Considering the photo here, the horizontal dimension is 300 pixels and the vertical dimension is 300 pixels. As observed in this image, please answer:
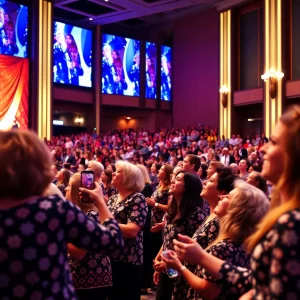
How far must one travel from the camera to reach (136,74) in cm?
2323

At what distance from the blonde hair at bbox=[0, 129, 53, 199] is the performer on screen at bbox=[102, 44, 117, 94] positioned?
20.6 m

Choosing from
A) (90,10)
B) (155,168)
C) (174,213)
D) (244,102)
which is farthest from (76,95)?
(174,213)

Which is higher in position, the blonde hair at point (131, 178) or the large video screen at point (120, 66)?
the large video screen at point (120, 66)

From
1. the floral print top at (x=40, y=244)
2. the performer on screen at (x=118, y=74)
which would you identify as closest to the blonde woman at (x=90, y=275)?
the floral print top at (x=40, y=244)

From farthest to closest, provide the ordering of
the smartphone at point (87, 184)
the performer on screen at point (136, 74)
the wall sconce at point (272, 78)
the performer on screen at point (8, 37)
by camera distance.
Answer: the performer on screen at point (136, 74)
the performer on screen at point (8, 37)
the wall sconce at point (272, 78)
the smartphone at point (87, 184)

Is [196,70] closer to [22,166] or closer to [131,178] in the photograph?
[131,178]

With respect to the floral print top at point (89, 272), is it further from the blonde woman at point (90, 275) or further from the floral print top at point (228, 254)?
the floral print top at point (228, 254)

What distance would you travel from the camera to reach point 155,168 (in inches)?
310

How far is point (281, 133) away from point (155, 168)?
6493 mm

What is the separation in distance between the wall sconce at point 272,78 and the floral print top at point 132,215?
12.2 metres

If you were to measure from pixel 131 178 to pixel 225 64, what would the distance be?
563 inches

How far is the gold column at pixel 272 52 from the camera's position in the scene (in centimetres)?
1512

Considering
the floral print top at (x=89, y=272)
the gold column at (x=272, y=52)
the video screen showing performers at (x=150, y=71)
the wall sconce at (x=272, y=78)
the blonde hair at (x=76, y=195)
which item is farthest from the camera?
the video screen showing performers at (x=150, y=71)

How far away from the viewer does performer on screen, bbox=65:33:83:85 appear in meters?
20.5
